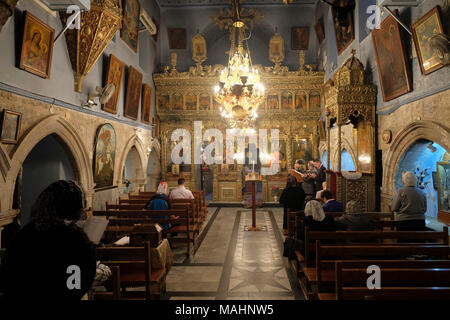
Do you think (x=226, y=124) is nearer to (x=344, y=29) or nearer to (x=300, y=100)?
(x=300, y=100)

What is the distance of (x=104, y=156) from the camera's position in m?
8.30

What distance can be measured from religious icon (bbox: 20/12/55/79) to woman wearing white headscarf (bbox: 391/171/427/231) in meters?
6.76

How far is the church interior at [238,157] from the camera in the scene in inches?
99.9

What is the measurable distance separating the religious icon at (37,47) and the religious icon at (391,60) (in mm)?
6841

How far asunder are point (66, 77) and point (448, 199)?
8.51m

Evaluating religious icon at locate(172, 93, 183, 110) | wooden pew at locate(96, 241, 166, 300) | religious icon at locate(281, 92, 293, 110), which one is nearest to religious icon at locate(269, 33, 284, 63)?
religious icon at locate(281, 92, 293, 110)

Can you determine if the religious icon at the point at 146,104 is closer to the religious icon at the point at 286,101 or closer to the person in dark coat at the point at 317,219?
the religious icon at the point at 286,101

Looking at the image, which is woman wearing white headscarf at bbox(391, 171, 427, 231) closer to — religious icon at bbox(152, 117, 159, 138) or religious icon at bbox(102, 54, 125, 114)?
religious icon at bbox(102, 54, 125, 114)

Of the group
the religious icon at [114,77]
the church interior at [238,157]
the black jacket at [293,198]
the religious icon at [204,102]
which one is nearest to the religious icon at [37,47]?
the church interior at [238,157]

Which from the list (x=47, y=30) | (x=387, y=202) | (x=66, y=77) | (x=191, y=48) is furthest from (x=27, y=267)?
(x=191, y=48)

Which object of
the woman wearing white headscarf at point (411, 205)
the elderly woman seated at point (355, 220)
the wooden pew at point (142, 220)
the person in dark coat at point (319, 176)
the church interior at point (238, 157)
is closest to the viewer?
the church interior at point (238, 157)

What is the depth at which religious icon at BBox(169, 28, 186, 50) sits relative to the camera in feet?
46.5

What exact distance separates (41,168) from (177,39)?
31.8 ft
